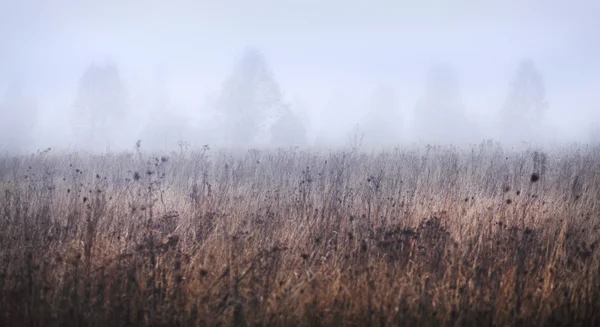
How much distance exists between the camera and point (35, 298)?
2.94 metres

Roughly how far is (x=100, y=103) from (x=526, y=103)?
45.1m

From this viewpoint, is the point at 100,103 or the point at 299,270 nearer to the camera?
the point at 299,270

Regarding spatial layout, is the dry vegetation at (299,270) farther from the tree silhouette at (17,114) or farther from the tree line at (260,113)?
the tree silhouette at (17,114)

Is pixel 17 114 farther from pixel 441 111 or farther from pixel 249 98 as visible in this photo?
pixel 441 111

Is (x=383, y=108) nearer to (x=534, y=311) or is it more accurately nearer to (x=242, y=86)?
(x=242, y=86)

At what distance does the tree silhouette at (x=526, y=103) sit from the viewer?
4272cm

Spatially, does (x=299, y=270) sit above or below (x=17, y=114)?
below

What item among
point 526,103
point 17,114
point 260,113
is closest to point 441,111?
point 526,103

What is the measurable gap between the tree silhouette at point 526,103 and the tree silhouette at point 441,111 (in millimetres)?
4269

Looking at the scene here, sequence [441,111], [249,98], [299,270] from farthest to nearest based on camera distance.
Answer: [441,111], [249,98], [299,270]

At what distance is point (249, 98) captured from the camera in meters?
36.0

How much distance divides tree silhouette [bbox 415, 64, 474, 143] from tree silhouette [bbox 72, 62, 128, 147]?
32.4 m

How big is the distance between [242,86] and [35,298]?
34.5 meters

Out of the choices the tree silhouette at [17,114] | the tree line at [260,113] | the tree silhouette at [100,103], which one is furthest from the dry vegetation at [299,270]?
the tree silhouette at [17,114]
